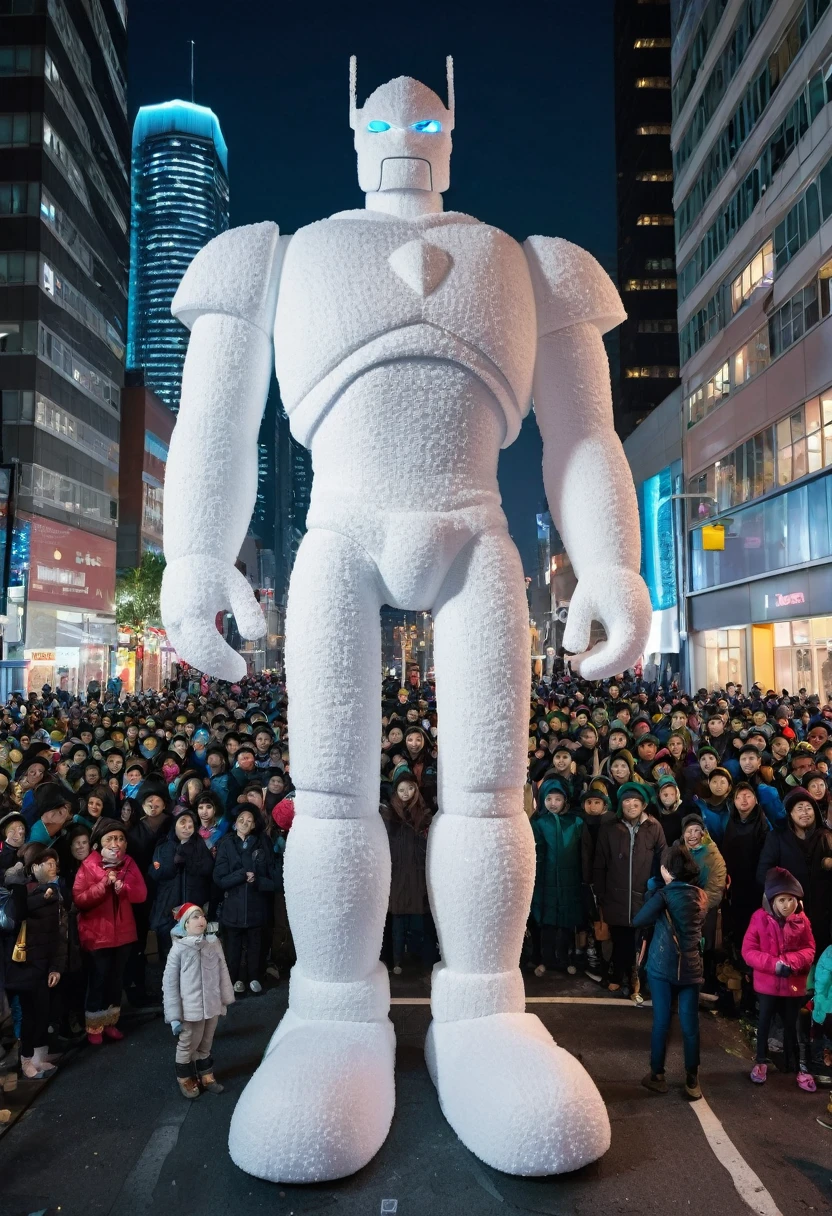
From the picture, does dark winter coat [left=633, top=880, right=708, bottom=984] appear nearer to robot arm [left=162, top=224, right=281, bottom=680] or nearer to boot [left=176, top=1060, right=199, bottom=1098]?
boot [left=176, top=1060, right=199, bottom=1098]

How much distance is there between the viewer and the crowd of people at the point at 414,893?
3488 millimetres

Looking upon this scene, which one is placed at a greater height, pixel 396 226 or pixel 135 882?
pixel 396 226

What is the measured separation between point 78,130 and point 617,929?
3792 centimetres

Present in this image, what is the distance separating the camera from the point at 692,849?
4.38 m

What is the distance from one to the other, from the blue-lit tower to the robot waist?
134m

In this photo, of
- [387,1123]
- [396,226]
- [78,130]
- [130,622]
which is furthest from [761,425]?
[78,130]

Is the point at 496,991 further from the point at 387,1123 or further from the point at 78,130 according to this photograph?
the point at 78,130

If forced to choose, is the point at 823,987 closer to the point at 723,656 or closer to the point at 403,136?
the point at 403,136

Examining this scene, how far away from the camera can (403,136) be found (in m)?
3.21

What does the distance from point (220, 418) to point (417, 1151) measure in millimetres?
2591

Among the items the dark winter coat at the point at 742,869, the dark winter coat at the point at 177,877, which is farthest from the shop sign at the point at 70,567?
the dark winter coat at the point at 742,869

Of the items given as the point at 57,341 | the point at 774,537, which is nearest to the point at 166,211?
Answer: the point at 57,341

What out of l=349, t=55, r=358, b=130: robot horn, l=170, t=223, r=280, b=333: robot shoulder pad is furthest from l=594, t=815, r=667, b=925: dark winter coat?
l=349, t=55, r=358, b=130: robot horn

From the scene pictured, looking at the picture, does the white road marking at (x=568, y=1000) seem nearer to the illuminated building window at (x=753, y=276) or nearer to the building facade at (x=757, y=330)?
the building facade at (x=757, y=330)
